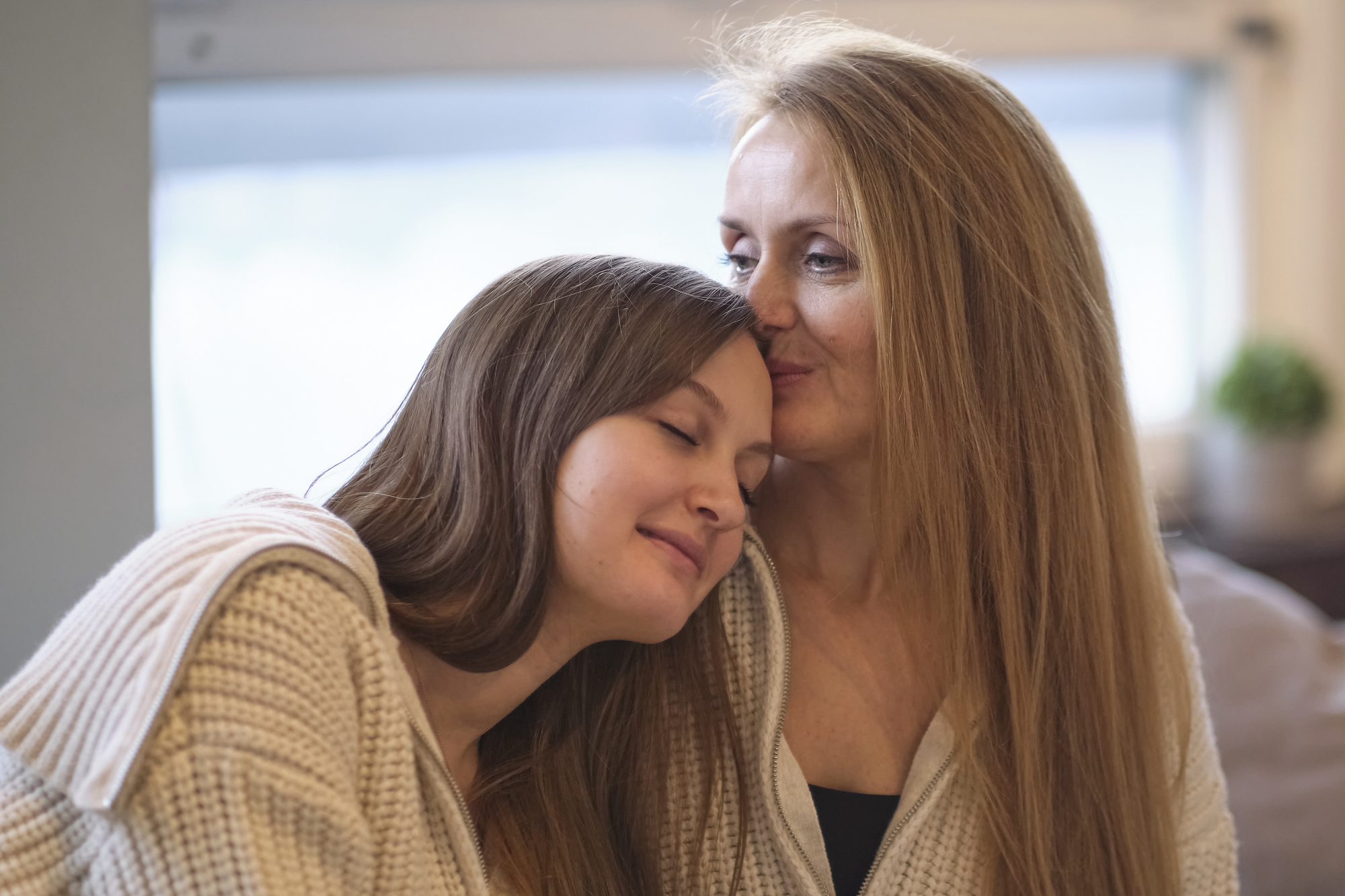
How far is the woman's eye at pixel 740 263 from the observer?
4.00ft

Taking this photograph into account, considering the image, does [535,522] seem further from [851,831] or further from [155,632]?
[851,831]

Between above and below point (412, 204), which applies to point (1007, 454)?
below

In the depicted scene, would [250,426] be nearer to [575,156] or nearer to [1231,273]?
[575,156]

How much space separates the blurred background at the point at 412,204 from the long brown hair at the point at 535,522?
19cm

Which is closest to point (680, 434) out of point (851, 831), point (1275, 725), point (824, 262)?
point (824, 262)

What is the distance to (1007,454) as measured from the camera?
1.20 meters

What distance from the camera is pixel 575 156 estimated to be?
2186 mm

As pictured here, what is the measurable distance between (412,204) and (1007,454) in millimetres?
1271

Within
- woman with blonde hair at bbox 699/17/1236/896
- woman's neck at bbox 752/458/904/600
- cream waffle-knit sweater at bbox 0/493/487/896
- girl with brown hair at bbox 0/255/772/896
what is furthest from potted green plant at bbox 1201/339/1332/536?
cream waffle-knit sweater at bbox 0/493/487/896

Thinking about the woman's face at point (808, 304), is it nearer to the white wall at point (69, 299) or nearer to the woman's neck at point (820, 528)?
the woman's neck at point (820, 528)

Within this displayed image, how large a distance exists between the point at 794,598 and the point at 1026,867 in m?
0.37

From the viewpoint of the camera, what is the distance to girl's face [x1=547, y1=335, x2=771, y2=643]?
3.16 ft

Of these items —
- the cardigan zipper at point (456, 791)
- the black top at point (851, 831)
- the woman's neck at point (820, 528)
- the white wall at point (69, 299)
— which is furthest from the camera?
the woman's neck at point (820, 528)

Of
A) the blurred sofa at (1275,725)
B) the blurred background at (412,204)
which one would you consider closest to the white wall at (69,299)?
the blurred background at (412,204)
